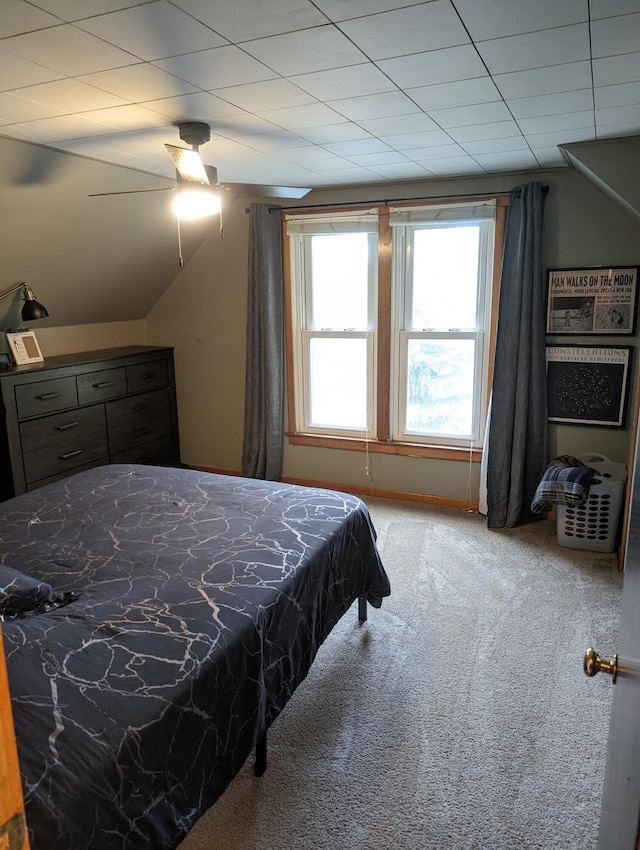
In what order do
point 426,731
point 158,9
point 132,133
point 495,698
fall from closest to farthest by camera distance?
1. point 158,9
2. point 426,731
3. point 495,698
4. point 132,133

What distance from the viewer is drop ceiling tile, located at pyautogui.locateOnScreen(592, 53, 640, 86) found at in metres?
1.74

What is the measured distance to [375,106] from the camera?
2.19m

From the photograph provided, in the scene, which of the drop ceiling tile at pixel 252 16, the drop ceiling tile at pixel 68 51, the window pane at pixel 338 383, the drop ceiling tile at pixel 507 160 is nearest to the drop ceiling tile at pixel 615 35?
the drop ceiling tile at pixel 252 16

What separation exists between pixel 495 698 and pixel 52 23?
8.74 feet

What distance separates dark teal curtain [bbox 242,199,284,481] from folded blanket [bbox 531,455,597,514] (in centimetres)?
204

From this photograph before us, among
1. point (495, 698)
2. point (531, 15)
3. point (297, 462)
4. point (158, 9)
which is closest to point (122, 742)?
point (495, 698)

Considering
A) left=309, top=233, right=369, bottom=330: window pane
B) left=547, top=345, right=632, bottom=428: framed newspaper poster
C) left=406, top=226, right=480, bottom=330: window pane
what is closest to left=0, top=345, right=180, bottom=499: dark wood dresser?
left=309, top=233, right=369, bottom=330: window pane

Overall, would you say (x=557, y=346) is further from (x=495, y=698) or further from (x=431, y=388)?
(x=495, y=698)

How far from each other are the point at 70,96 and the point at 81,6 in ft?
2.34

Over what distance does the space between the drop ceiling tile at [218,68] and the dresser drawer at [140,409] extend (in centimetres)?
272

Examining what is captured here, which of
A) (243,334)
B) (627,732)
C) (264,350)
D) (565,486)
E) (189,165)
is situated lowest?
(565,486)

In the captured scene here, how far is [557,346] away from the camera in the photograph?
12.1 ft

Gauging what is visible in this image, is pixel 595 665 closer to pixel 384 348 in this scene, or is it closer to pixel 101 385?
pixel 384 348

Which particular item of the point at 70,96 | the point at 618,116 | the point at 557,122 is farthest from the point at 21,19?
the point at 618,116
